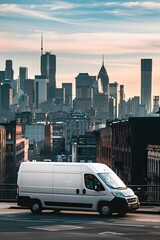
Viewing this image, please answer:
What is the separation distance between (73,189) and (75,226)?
15.2 feet

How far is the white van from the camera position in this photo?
34562 mm

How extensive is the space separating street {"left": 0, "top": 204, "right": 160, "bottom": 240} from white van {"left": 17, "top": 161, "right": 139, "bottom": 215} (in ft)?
1.49

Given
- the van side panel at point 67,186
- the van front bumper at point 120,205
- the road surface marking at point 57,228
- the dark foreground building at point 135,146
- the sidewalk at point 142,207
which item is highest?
the dark foreground building at point 135,146

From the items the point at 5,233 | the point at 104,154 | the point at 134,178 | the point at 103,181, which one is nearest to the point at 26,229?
the point at 5,233

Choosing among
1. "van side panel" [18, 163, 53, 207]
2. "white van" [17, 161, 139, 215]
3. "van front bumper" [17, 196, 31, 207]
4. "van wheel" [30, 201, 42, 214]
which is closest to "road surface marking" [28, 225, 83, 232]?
"white van" [17, 161, 139, 215]

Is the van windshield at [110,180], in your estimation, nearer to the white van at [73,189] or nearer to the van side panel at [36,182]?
the white van at [73,189]

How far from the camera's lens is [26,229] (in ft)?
98.2

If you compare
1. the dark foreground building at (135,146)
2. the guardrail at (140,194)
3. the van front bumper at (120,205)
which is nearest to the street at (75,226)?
the van front bumper at (120,205)

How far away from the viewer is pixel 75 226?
30.7 meters

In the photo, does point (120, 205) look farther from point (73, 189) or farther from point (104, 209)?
point (73, 189)

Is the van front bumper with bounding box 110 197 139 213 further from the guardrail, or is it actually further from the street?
the guardrail

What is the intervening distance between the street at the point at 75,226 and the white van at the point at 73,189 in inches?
17.8

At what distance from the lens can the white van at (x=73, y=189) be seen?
113 feet

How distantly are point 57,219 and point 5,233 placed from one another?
5441 mm
